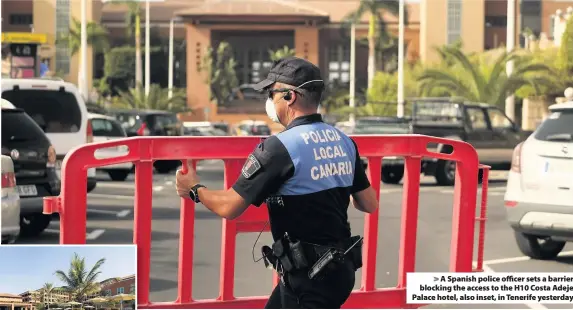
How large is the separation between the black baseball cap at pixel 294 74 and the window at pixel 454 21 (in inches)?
3925

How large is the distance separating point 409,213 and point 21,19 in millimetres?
108526

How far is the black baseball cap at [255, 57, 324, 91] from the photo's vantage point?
552 centimetres

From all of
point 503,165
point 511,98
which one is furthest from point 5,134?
point 511,98

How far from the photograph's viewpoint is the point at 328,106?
10906 centimetres

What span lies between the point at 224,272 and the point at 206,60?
373ft

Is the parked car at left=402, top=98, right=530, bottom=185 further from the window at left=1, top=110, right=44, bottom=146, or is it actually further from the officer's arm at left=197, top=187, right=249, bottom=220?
the officer's arm at left=197, top=187, right=249, bottom=220

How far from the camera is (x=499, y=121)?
28.0 meters

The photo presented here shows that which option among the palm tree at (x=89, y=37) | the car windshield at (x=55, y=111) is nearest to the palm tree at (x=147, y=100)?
the palm tree at (x=89, y=37)

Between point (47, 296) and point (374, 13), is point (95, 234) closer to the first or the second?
point (47, 296)

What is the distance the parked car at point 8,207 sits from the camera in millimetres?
12055

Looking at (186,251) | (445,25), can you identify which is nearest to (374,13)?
(445,25)

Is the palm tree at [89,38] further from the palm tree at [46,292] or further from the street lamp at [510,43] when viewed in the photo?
the palm tree at [46,292]

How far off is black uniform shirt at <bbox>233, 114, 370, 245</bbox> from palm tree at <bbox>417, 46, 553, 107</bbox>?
122 ft

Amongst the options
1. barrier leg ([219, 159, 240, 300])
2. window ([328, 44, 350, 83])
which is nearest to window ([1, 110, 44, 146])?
barrier leg ([219, 159, 240, 300])
